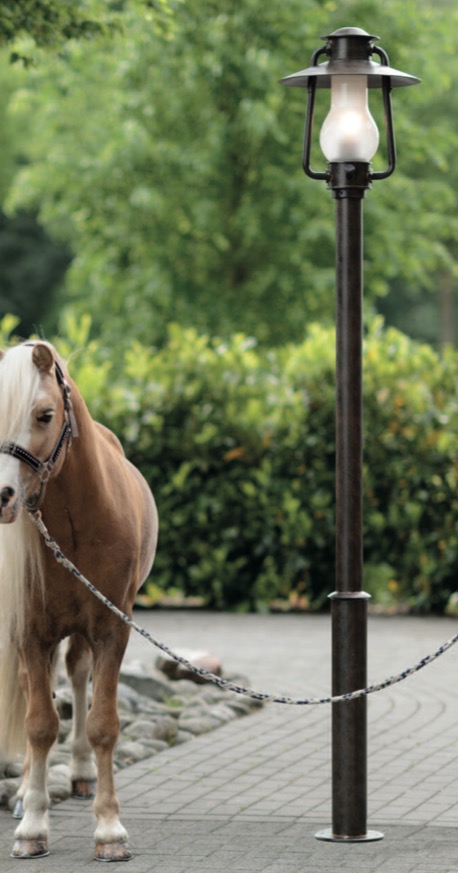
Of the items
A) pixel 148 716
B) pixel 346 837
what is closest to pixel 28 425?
pixel 346 837

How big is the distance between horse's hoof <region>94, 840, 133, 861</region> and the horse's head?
4.48ft

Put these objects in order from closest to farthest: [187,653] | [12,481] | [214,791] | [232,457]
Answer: [12,481] < [214,791] < [187,653] < [232,457]

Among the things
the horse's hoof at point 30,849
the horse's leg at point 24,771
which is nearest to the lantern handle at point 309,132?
the horse's leg at point 24,771

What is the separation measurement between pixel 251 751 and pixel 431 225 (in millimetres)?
18911

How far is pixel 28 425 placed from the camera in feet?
18.0

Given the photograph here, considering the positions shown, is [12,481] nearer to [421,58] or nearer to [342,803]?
[342,803]

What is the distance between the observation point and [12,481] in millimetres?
5367

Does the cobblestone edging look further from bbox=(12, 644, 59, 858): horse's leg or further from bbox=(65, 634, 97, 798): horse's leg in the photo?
bbox=(12, 644, 59, 858): horse's leg

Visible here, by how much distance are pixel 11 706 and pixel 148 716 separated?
2021 mm

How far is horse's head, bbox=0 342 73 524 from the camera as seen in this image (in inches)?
213

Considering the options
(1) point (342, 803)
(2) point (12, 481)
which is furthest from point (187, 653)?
(2) point (12, 481)

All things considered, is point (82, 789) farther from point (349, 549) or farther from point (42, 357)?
point (42, 357)

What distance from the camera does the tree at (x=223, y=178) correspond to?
68.4 feet

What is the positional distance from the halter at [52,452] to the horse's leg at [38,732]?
30.2 inches
